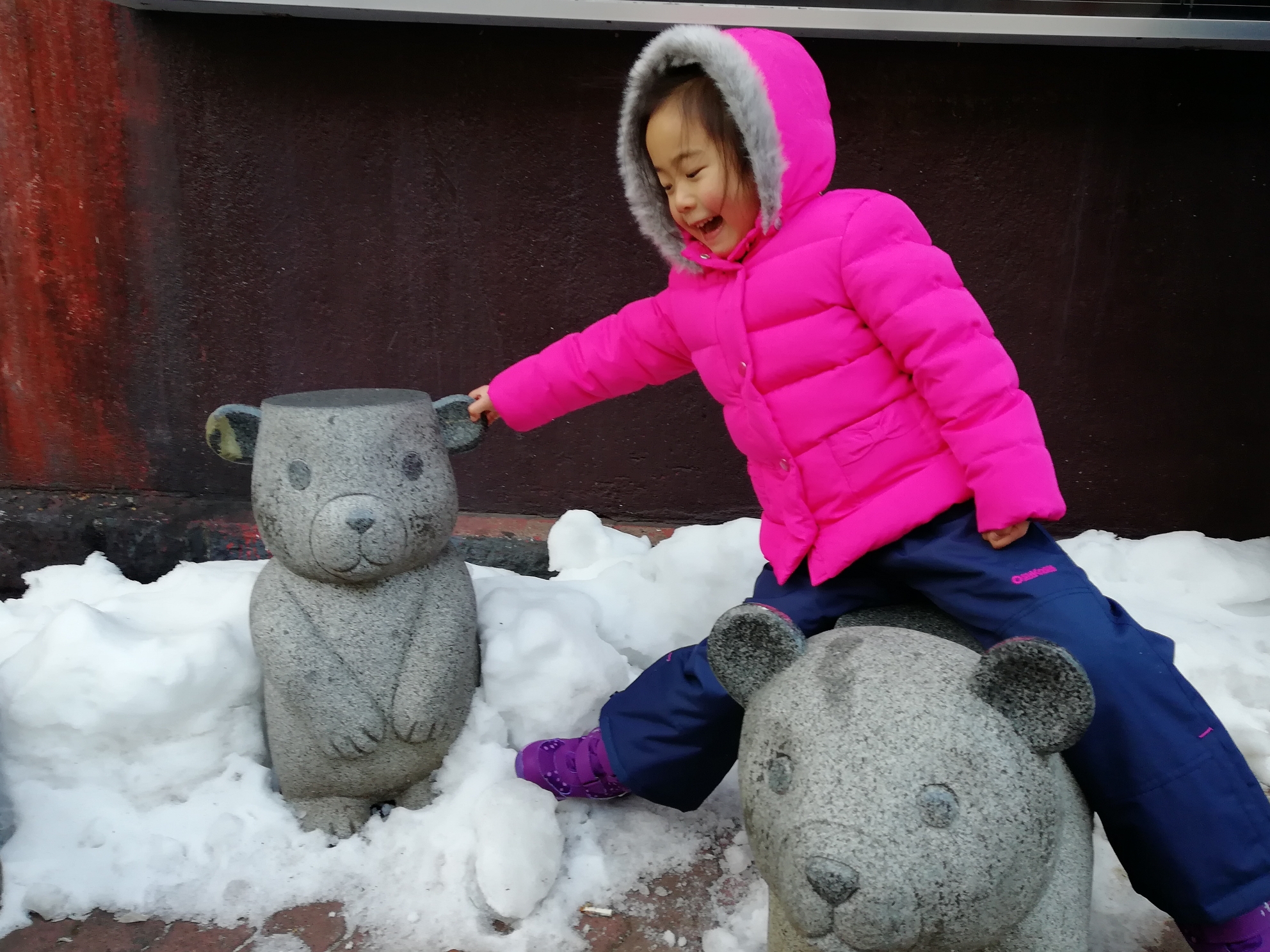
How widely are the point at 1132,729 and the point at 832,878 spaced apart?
2.68ft

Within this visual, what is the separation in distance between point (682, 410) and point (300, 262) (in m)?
1.51

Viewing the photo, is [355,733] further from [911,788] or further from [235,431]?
[911,788]

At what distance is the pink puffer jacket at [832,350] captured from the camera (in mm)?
2025

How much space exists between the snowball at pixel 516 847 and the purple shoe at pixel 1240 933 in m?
1.32

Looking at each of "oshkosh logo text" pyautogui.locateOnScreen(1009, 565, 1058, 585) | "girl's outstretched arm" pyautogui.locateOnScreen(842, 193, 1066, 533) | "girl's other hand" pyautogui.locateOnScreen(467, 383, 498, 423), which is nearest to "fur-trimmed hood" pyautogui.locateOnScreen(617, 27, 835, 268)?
"girl's outstretched arm" pyautogui.locateOnScreen(842, 193, 1066, 533)

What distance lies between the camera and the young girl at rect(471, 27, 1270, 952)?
1.89 meters

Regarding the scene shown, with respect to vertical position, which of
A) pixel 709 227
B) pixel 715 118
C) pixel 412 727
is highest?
pixel 715 118

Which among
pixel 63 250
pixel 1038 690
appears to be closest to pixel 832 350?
pixel 1038 690

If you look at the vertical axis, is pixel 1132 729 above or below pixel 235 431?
below

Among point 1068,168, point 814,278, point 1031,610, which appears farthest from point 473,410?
point 1068,168

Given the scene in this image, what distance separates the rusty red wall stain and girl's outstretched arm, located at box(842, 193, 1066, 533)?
2.87 metres

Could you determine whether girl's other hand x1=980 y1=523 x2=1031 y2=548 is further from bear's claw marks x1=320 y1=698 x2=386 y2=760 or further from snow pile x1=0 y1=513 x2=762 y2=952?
bear's claw marks x1=320 y1=698 x2=386 y2=760

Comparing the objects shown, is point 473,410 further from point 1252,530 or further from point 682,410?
point 1252,530

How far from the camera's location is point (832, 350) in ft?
7.04
